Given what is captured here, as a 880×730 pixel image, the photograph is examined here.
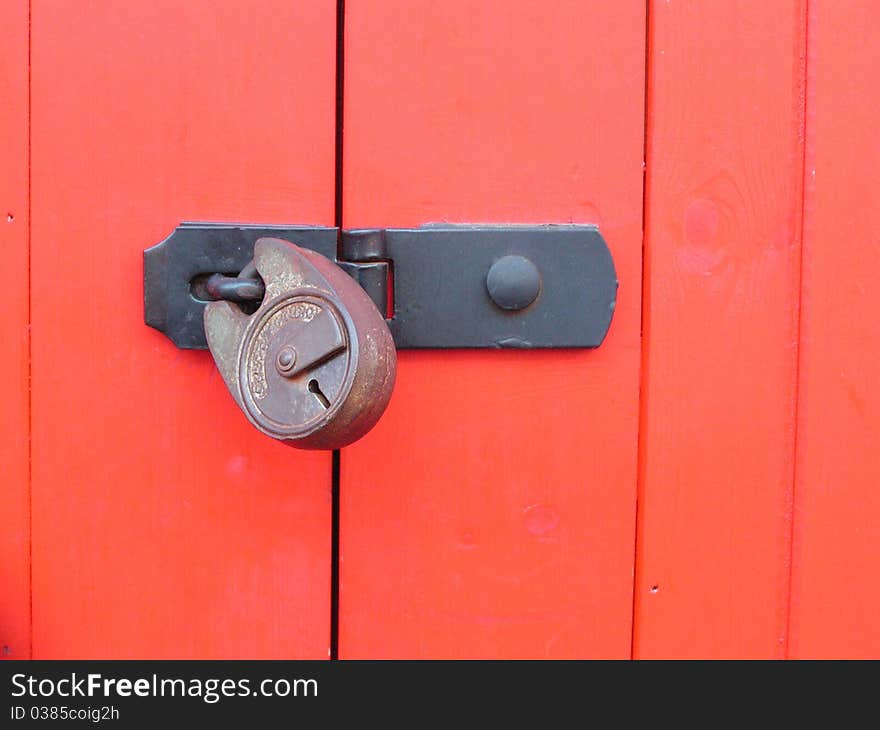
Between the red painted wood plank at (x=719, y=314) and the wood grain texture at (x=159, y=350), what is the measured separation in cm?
29

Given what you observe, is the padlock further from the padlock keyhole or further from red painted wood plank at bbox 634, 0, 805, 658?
red painted wood plank at bbox 634, 0, 805, 658

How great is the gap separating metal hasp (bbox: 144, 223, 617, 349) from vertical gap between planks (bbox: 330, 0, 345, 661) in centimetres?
5

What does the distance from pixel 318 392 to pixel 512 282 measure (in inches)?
7.5

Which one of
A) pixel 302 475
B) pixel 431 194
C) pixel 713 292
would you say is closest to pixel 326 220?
Result: pixel 431 194

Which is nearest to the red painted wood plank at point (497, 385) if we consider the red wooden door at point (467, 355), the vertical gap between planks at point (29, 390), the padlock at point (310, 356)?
the red wooden door at point (467, 355)

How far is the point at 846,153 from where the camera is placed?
602 mm

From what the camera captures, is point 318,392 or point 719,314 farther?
point 719,314

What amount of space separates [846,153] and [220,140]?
0.54 meters

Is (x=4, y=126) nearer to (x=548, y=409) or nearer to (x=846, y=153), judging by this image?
(x=548, y=409)

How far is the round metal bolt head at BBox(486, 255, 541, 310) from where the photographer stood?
57 cm

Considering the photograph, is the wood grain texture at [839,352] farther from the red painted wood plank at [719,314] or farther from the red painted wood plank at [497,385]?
the red painted wood plank at [497,385]

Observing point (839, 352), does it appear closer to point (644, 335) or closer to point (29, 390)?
point (644, 335)

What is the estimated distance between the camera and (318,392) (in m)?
0.49

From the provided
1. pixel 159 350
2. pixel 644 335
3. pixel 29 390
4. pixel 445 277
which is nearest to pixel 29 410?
pixel 29 390
